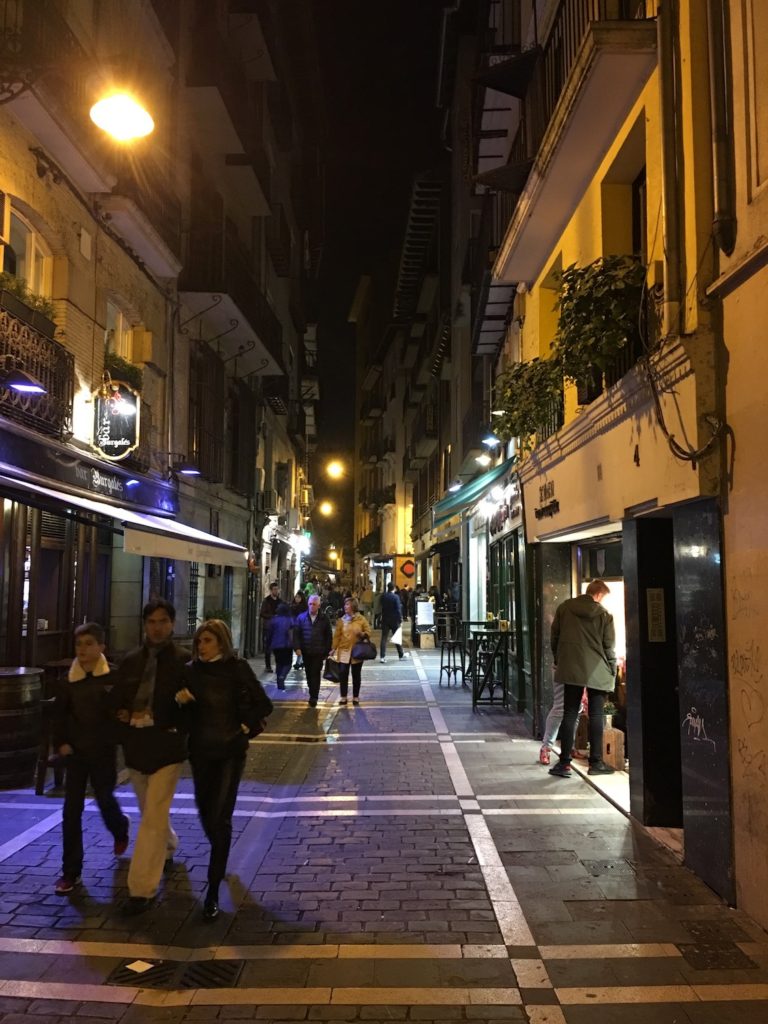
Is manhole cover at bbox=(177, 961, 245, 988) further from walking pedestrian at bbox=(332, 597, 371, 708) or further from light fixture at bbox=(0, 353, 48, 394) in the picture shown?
walking pedestrian at bbox=(332, 597, 371, 708)

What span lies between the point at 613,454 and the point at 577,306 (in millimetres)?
1365

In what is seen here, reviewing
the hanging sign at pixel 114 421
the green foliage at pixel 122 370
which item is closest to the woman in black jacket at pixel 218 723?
the hanging sign at pixel 114 421

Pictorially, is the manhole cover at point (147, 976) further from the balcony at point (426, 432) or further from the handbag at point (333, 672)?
the balcony at point (426, 432)

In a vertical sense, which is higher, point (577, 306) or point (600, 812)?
point (577, 306)

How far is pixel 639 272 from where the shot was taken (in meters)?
6.13

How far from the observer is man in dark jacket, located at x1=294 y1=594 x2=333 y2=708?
12.2 metres

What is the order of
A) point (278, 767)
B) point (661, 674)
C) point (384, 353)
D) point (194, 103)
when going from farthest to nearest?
point (384, 353)
point (194, 103)
point (278, 767)
point (661, 674)

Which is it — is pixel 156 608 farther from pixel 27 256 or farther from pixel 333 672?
pixel 333 672

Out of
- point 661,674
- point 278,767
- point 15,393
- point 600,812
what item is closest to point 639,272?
point 661,674

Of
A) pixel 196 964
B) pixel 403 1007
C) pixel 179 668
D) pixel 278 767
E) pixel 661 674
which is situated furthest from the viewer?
pixel 278 767

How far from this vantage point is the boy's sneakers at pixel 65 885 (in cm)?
479

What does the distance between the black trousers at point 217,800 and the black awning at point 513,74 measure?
8.89 metres

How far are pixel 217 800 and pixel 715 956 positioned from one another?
2.94m

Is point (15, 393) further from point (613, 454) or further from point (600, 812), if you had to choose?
point (600, 812)
